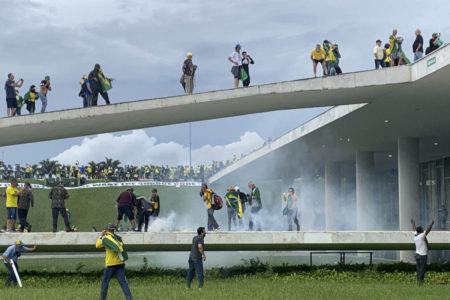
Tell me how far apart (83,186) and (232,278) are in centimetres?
4669

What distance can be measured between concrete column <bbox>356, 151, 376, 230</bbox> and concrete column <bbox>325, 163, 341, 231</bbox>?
479 cm

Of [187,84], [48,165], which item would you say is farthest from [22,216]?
[48,165]

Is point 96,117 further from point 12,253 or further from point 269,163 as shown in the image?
point 269,163

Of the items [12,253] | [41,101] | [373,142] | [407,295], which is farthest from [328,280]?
[373,142]

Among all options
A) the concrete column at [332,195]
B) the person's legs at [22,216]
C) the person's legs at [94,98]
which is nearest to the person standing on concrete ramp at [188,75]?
the person's legs at [94,98]

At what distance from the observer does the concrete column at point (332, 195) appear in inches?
1649

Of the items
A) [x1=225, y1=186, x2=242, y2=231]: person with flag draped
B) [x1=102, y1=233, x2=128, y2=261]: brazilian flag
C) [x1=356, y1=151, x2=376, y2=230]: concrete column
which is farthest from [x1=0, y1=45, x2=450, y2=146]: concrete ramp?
[x1=356, y1=151, x2=376, y2=230]: concrete column

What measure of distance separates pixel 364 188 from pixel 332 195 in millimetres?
6727

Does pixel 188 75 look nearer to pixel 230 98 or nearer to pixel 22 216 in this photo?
pixel 230 98

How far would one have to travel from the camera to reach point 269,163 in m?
45.4

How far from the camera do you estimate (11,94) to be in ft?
65.9

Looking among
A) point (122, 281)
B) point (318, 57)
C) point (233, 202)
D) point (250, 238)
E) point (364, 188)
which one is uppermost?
point (318, 57)

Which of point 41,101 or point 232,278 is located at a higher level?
point 41,101

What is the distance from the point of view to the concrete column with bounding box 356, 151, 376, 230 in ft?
116
